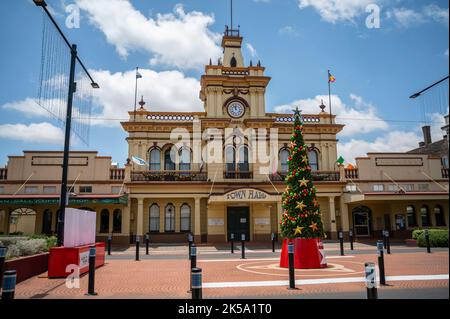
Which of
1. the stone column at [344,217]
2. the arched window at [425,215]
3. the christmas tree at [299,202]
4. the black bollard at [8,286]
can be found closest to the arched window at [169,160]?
the stone column at [344,217]

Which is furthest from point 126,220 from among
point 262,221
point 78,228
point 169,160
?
point 78,228

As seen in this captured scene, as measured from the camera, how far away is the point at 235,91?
3172 cm

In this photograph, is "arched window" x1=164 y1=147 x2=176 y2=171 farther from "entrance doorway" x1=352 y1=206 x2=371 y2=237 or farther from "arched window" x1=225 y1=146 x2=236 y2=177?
"entrance doorway" x1=352 y1=206 x2=371 y2=237

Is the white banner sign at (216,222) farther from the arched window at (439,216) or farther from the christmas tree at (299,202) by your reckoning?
the arched window at (439,216)

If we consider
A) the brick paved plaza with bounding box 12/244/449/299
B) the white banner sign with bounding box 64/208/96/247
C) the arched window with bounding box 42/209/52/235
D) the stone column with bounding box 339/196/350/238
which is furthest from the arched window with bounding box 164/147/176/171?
the brick paved plaza with bounding box 12/244/449/299

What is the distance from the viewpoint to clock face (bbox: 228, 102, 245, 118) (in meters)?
31.7

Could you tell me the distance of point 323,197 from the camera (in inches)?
1230

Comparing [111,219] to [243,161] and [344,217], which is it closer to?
[243,161]

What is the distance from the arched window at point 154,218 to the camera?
2950 cm

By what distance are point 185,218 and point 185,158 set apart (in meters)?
4.93

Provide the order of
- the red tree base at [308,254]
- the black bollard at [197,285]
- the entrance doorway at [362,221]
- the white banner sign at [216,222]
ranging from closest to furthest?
the black bollard at [197,285]
the red tree base at [308,254]
the white banner sign at [216,222]
the entrance doorway at [362,221]

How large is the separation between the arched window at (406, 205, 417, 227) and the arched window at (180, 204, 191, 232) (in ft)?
57.8

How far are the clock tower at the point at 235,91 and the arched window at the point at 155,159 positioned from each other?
5106mm

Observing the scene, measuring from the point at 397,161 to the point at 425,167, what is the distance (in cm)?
253
